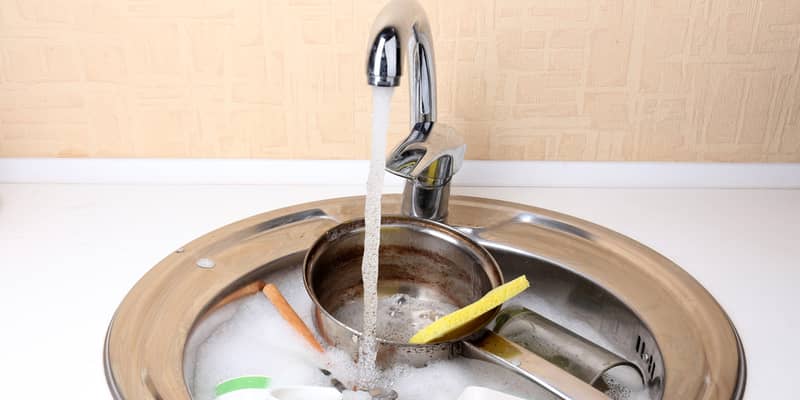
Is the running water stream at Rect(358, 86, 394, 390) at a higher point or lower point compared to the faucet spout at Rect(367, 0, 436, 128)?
lower

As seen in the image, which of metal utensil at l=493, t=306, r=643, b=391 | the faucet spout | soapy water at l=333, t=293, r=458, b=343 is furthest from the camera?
soapy water at l=333, t=293, r=458, b=343

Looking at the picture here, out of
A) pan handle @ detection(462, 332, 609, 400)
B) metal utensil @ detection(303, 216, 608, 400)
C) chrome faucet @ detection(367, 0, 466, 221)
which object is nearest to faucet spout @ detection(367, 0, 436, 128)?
chrome faucet @ detection(367, 0, 466, 221)

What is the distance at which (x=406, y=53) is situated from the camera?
0.75 m

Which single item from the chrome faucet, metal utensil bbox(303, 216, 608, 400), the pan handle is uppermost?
the chrome faucet

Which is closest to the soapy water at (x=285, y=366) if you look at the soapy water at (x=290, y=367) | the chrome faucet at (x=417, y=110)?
the soapy water at (x=290, y=367)

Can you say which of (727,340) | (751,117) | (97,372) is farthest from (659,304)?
(97,372)

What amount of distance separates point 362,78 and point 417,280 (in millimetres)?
302

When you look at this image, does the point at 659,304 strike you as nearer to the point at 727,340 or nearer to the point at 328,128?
the point at 727,340

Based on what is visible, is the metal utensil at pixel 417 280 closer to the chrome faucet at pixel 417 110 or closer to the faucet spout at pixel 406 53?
the chrome faucet at pixel 417 110

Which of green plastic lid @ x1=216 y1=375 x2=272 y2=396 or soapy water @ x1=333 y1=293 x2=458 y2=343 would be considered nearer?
green plastic lid @ x1=216 y1=375 x2=272 y2=396

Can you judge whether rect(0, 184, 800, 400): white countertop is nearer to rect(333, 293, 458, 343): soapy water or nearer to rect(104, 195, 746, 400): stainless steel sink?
rect(104, 195, 746, 400): stainless steel sink

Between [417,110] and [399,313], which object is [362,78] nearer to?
[417,110]

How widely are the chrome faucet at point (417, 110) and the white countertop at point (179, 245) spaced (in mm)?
143

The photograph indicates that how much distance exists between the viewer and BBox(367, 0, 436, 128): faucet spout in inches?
26.3
